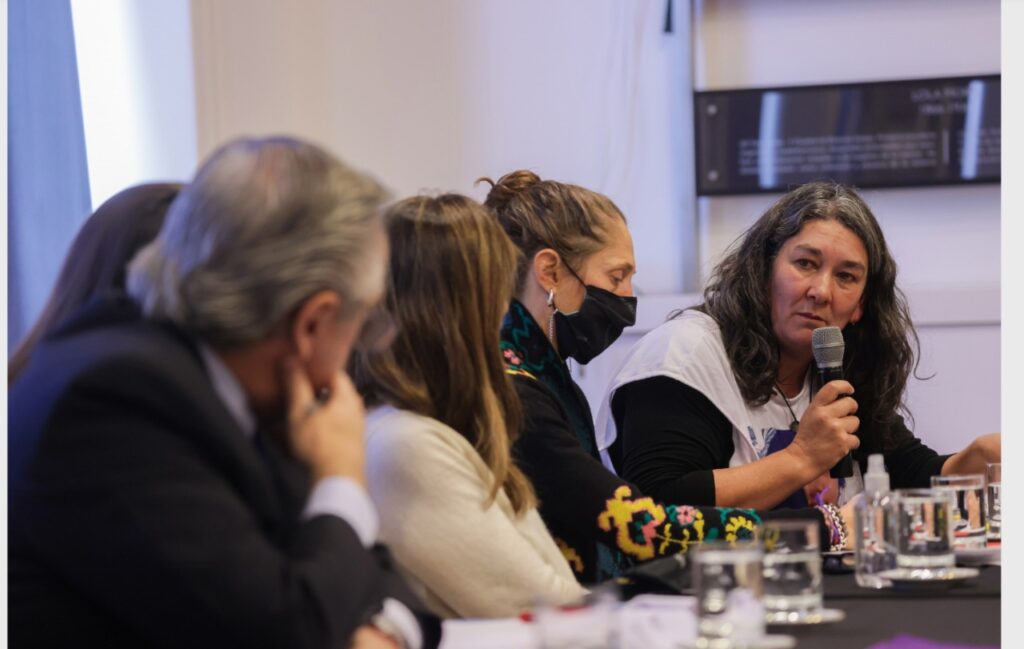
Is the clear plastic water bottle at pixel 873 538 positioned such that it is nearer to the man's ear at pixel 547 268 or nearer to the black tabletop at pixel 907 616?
the black tabletop at pixel 907 616

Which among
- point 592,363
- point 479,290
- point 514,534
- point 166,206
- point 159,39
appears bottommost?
point 592,363

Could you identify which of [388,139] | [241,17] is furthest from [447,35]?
[241,17]

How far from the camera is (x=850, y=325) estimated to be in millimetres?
2768

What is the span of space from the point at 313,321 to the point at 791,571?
28.2 inches

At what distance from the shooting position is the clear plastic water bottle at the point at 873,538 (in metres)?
1.68

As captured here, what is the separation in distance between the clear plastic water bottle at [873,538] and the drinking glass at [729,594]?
399 mm

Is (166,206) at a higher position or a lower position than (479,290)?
higher

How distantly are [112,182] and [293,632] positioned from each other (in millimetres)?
2701

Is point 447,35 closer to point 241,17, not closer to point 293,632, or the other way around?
point 241,17

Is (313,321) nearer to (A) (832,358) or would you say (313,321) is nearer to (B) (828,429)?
(B) (828,429)

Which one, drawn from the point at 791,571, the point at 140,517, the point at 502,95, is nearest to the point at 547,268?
the point at 791,571

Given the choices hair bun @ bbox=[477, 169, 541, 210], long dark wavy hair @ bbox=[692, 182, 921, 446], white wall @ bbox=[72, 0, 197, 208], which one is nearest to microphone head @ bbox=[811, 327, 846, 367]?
long dark wavy hair @ bbox=[692, 182, 921, 446]

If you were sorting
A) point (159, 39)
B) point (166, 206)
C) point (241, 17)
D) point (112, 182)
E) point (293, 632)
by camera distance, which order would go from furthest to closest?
point (241, 17), point (159, 39), point (112, 182), point (166, 206), point (293, 632)

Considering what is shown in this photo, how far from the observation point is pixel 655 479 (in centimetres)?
240
